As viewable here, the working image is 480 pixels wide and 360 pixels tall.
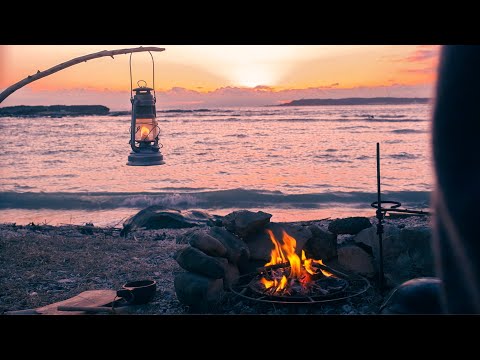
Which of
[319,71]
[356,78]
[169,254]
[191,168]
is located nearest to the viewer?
[169,254]

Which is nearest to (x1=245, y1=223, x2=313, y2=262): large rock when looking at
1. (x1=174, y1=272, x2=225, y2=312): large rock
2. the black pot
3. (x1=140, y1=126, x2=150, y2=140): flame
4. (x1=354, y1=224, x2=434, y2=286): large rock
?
(x1=174, y1=272, x2=225, y2=312): large rock

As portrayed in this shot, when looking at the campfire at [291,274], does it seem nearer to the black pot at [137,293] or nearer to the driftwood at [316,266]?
the driftwood at [316,266]

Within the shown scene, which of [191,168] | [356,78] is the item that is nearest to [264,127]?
[356,78]

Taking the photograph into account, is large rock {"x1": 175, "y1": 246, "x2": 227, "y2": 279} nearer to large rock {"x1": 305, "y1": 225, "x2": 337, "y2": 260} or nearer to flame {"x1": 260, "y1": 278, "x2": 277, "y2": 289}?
flame {"x1": 260, "y1": 278, "x2": 277, "y2": 289}

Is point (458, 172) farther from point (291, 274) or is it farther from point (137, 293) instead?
point (137, 293)

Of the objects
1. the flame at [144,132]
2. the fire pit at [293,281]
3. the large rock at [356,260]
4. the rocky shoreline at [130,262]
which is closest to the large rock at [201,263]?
the rocky shoreline at [130,262]

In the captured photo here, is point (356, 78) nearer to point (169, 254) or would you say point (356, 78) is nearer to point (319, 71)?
point (319, 71)

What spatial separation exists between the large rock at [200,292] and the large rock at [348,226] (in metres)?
1.48

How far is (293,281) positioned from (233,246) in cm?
77

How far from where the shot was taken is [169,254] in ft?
22.8

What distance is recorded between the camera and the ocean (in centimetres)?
1404

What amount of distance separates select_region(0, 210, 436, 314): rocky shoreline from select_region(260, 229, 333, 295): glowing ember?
19 cm
